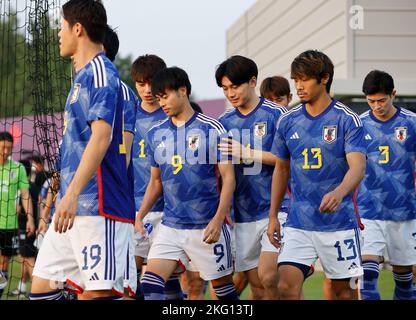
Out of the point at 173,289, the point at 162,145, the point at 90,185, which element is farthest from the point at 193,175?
the point at 90,185

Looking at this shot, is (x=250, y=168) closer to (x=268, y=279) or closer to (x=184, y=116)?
(x=184, y=116)

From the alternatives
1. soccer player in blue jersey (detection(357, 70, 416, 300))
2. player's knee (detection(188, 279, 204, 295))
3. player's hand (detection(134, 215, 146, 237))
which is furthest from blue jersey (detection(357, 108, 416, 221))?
player's hand (detection(134, 215, 146, 237))

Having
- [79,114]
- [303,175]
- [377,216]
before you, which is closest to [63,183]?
[79,114]

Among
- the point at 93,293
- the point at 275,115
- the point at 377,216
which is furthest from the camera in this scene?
the point at 377,216

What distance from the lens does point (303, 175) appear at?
705 centimetres

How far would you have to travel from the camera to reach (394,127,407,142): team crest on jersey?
28.9ft

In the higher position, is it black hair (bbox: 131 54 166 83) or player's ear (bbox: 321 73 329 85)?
black hair (bbox: 131 54 166 83)

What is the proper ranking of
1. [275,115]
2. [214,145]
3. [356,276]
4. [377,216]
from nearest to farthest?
1. [356,276]
2. [214,145]
3. [275,115]
4. [377,216]

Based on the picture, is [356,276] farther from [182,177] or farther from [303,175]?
[182,177]

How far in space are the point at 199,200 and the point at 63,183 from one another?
1.99m

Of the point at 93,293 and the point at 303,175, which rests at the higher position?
the point at 303,175

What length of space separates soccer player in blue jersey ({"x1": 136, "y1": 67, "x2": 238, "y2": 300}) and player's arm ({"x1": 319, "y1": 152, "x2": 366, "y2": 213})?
1.01m

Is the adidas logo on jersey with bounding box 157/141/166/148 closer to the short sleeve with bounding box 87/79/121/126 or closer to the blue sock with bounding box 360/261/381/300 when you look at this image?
the short sleeve with bounding box 87/79/121/126
